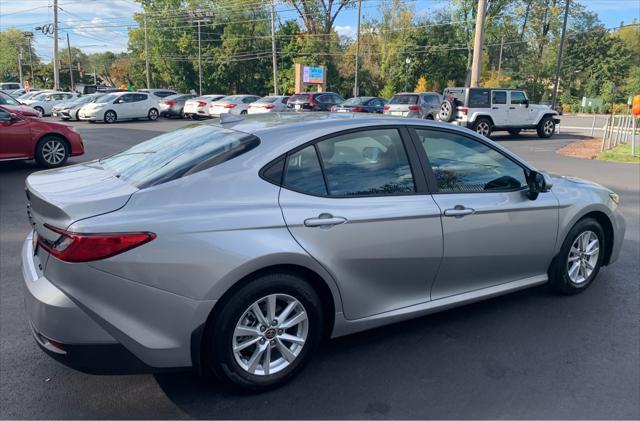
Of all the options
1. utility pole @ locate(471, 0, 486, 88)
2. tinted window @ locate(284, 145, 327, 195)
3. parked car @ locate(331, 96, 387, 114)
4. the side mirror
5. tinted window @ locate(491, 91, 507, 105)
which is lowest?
the side mirror

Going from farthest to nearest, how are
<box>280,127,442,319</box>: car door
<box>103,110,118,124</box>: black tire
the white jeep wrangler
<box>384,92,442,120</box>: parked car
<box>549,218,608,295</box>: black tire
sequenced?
<box>103,110,118,124</box>: black tire, <box>384,92,442,120</box>: parked car, the white jeep wrangler, <box>549,218,608,295</box>: black tire, <box>280,127,442,319</box>: car door

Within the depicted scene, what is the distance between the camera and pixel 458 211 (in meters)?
3.52

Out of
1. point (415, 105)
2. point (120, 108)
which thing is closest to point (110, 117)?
point (120, 108)

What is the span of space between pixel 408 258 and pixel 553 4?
7201 centimetres

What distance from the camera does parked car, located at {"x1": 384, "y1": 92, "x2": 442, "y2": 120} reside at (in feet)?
67.3

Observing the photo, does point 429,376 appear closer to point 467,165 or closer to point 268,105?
point 467,165

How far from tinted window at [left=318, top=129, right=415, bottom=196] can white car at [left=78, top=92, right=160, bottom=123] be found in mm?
25313

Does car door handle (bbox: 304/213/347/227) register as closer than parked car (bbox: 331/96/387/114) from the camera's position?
Yes

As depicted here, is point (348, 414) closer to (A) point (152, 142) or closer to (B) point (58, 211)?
(B) point (58, 211)

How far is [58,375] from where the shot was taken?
3178mm

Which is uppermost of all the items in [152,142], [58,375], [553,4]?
[553,4]

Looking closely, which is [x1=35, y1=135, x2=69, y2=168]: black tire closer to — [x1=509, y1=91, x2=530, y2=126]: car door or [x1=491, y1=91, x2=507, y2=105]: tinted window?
[x1=491, y1=91, x2=507, y2=105]: tinted window

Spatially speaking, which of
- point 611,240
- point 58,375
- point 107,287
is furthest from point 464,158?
point 58,375

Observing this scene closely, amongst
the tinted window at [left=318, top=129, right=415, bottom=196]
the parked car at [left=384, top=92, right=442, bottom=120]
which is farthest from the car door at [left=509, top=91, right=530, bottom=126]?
the tinted window at [left=318, top=129, right=415, bottom=196]
